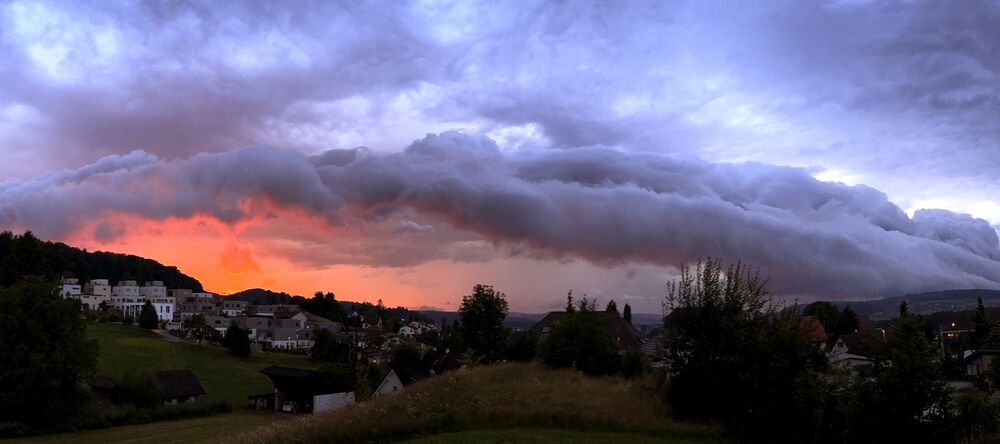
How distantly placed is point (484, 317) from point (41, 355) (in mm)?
35658

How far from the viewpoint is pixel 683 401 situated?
2150 cm

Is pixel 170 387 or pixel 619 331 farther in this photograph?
pixel 619 331

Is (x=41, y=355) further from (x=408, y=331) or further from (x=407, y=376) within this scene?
(x=408, y=331)

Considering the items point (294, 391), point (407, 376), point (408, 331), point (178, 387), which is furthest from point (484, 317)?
point (408, 331)

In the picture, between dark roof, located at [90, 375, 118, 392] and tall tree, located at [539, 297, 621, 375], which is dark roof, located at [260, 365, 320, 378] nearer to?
dark roof, located at [90, 375, 118, 392]

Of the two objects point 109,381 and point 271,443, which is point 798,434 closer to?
point 271,443

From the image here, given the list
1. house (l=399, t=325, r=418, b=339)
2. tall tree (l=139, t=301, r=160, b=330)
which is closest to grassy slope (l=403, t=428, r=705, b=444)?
tall tree (l=139, t=301, r=160, b=330)

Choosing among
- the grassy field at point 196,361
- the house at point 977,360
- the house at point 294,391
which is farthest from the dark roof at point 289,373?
the house at point 977,360

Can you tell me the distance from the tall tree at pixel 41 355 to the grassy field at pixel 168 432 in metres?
3.28

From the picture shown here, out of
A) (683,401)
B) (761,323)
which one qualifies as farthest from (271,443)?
(761,323)

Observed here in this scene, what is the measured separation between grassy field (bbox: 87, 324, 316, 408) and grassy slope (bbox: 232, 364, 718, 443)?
4949 centimetres

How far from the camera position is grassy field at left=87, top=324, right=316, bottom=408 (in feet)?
249

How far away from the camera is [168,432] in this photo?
1929 inches

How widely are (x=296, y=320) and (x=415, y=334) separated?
3439 cm
